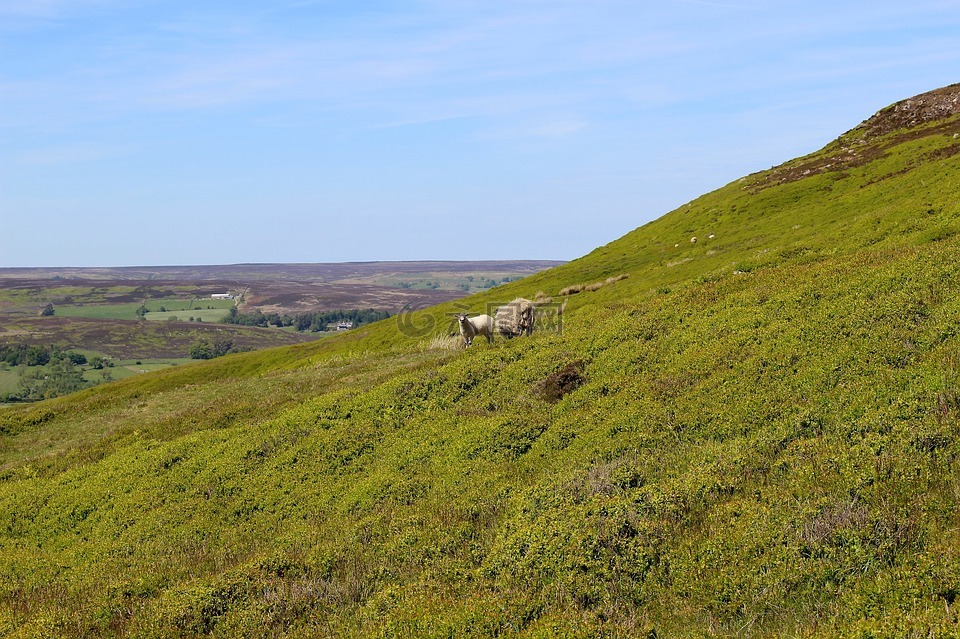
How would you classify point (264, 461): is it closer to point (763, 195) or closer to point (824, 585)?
point (824, 585)

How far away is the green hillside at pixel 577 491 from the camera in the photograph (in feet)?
34.1

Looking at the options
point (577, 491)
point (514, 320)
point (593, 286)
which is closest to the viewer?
point (577, 491)

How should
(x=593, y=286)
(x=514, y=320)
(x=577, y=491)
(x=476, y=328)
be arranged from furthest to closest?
(x=593, y=286)
(x=514, y=320)
(x=476, y=328)
(x=577, y=491)

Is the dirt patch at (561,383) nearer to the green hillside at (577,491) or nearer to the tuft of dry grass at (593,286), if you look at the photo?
the green hillside at (577,491)

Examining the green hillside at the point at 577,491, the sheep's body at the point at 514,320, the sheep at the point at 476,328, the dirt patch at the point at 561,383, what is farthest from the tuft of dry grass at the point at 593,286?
the dirt patch at the point at 561,383

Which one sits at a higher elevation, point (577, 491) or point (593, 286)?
point (593, 286)

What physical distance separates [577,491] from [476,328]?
2525 centimetres

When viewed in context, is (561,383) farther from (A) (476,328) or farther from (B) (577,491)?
(A) (476,328)

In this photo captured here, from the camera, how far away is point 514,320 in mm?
40375

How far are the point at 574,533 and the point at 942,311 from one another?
1278cm

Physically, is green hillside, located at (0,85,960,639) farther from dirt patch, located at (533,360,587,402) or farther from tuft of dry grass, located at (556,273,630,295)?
tuft of dry grass, located at (556,273,630,295)

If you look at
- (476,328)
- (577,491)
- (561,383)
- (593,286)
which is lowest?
(577,491)

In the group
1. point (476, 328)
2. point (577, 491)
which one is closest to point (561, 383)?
point (577, 491)

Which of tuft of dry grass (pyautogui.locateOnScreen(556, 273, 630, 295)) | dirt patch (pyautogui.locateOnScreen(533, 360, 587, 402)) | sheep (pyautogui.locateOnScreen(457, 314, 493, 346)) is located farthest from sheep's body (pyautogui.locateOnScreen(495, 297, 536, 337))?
tuft of dry grass (pyautogui.locateOnScreen(556, 273, 630, 295))
